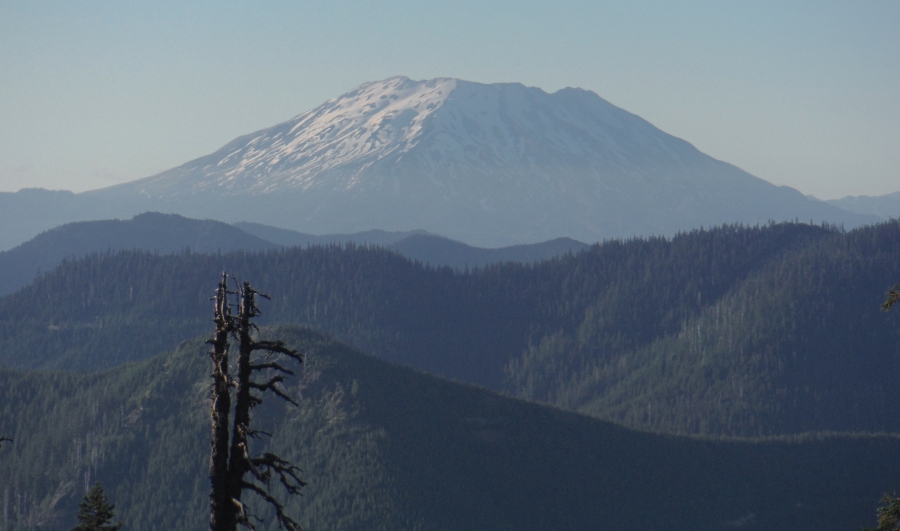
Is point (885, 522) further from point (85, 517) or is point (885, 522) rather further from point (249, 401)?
point (85, 517)

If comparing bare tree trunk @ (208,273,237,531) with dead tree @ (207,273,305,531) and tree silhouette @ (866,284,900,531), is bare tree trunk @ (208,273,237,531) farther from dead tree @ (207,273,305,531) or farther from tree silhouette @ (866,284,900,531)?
tree silhouette @ (866,284,900,531)

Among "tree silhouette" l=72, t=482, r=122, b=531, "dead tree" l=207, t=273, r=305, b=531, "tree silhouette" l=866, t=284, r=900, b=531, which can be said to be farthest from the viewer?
"tree silhouette" l=72, t=482, r=122, b=531

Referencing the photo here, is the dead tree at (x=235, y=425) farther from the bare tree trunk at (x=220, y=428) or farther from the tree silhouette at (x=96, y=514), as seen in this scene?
the tree silhouette at (x=96, y=514)

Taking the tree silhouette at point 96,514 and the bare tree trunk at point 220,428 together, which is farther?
the tree silhouette at point 96,514

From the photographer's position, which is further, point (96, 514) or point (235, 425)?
point (96, 514)

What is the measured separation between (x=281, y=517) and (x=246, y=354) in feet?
13.7

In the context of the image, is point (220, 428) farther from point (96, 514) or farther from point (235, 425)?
point (96, 514)

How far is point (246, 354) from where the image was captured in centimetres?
3098

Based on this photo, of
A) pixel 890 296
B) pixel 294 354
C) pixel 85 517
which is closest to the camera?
pixel 294 354

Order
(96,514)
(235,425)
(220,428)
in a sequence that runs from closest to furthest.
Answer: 1. (220,428)
2. (235,425)
3. (96,514)

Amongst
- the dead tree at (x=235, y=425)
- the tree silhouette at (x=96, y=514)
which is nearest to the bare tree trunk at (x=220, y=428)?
the dead tree at (x=235, y=425)

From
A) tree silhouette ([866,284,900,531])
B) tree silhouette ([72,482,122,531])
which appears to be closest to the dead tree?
tree silhouette ([72,482,122,531])

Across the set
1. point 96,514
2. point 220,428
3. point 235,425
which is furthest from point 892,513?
point 96,514

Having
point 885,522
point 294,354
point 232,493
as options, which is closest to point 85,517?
point 232,493
